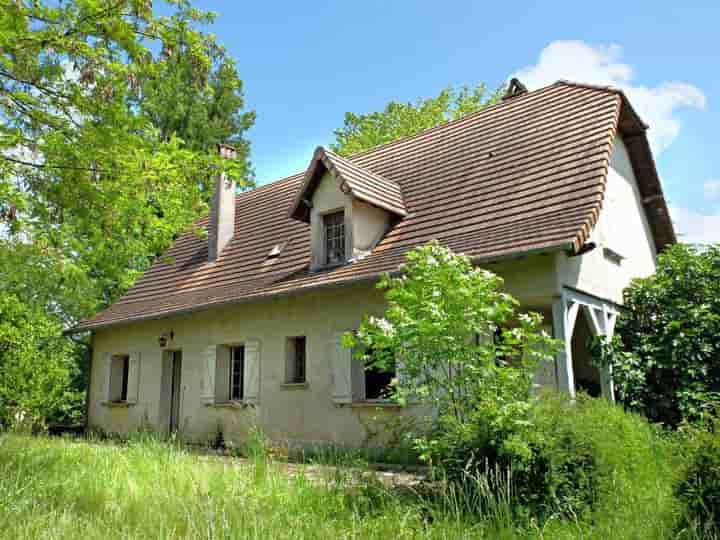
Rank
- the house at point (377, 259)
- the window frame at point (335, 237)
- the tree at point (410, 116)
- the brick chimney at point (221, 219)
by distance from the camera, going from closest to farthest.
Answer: the house at point (377, 259), the window frame at point (335, 237), the brick chimney at point (221, 219), the tree at point (410, 116)

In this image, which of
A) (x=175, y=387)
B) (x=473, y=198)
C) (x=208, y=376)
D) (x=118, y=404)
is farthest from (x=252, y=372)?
(x=473, y=198)

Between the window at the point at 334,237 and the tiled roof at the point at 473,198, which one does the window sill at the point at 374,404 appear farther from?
the window at the point at 334,237

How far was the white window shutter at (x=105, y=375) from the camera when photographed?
644 inches

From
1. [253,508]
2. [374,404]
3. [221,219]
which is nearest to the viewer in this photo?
[253,508]

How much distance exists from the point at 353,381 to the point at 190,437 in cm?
488

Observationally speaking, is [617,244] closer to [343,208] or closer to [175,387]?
[343,208]

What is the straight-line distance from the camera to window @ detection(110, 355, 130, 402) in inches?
647

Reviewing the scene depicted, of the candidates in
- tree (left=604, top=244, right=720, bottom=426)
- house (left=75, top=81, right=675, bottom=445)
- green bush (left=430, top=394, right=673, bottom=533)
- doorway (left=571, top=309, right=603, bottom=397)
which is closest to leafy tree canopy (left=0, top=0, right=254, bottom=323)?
house (left=75, top=81, right=675, bottom=445)

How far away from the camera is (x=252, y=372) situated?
41.0ft

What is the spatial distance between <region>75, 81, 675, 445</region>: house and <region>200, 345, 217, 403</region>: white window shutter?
0.04 m

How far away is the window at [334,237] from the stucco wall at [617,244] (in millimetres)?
4551

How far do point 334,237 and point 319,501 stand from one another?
7.43m

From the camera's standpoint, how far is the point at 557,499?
17.2 ft

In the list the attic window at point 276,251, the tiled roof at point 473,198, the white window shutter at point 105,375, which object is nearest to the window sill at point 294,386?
the tiled roof at point 473,198
